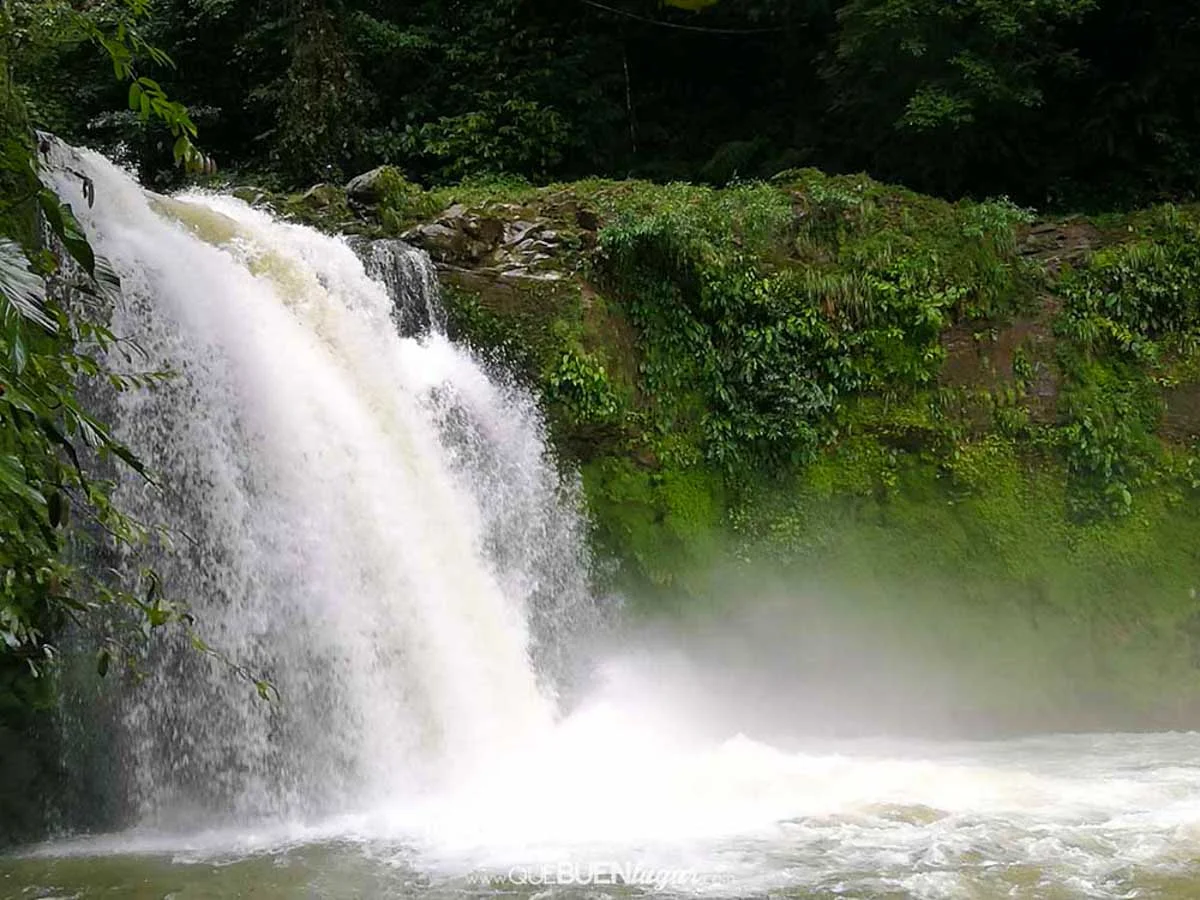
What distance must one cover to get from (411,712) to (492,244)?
401 centimetres

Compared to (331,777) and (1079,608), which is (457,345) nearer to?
(331,777)

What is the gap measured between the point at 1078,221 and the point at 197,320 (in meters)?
7.53

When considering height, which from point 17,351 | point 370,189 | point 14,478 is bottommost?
point 14,478

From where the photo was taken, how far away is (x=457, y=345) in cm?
843

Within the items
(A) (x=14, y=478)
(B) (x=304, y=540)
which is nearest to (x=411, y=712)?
(B) (x=304, y=540)

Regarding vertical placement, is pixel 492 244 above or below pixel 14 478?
above

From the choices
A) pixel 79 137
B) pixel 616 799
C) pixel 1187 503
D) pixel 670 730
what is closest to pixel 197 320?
pixel 616 799

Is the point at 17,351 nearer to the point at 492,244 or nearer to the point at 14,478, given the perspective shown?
the point at 14,478

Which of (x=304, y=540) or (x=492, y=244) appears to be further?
(x=492, y=244)

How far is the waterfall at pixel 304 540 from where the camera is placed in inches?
243

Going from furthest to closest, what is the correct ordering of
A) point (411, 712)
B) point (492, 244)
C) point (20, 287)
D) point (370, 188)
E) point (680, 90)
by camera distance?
point (680, 90) → point (370, 188) → point (492, 244) → point (411, 712) → point (20, 287)

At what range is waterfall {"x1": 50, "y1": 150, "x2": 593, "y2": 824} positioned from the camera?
618cm

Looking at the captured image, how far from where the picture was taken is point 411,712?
6.48m

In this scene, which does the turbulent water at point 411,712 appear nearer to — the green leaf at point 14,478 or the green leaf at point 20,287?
the green leaf at point 14,478
